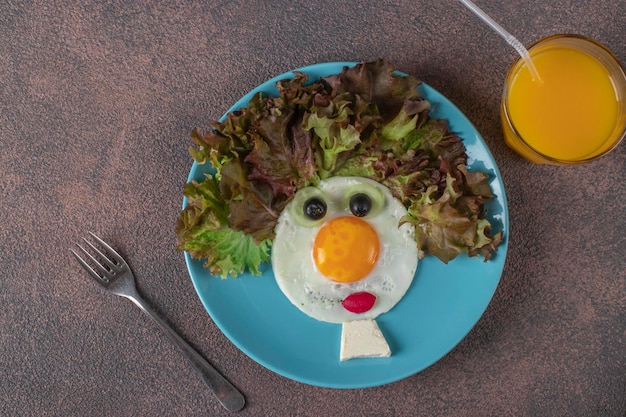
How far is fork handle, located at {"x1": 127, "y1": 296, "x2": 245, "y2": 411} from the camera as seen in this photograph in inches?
84.5

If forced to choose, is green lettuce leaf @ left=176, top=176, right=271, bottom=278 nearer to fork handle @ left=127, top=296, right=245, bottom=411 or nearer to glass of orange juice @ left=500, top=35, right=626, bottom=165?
fork handle @ left=127, top=296, right=245, bottom=411

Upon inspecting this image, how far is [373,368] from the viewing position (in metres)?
2.01

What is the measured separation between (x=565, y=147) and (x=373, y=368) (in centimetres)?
104

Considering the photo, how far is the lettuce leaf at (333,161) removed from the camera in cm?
182

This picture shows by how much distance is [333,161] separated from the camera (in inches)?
73.5

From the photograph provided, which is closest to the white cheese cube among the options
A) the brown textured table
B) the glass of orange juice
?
the brown textured table

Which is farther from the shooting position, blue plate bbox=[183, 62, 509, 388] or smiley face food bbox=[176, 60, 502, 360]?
blue plate bbox=[183, 62, 509, 388]

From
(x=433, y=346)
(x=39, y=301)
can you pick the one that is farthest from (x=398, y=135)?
(x=39, y=301)

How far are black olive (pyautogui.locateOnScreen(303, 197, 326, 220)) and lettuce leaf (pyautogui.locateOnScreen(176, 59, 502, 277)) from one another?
0.07 meters

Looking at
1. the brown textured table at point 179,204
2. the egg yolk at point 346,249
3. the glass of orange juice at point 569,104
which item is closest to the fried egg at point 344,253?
the egg yolk at point 346,249

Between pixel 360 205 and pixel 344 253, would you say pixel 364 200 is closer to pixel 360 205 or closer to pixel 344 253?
pixel 360 205

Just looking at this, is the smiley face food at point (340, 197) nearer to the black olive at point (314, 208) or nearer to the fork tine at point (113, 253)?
the black olive at point (314, 208)

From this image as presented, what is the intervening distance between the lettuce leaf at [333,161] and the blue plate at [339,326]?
0.08 m

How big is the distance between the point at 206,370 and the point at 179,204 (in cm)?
67
